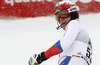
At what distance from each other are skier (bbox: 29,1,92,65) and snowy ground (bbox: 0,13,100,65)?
6.23 feet

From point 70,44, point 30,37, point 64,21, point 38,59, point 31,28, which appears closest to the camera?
point 70,44

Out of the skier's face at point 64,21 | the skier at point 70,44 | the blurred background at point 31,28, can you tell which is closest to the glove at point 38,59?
the skier at point 70,44

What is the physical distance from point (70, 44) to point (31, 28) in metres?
3.73

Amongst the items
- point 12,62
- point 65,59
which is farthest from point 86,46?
point 12,62

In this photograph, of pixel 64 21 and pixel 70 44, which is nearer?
pixel 70 44

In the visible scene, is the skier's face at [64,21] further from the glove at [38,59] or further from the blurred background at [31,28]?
the blurred background at [31,28]

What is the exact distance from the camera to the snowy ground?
165 inches

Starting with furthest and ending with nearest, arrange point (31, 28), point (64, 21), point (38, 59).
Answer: point (31, 28)
point (64, 21)
point (38, 59)

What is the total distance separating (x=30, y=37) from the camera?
5.04 metres

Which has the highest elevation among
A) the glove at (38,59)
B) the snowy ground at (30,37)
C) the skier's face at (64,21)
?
the skier's face at (64,21)

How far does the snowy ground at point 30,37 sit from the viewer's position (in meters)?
4.19

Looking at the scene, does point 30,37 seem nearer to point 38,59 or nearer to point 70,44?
point 38,59

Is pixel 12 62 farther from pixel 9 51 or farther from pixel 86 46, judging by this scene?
pixel 86 46

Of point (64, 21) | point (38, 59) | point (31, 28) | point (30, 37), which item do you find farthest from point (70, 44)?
point (31, 28)
